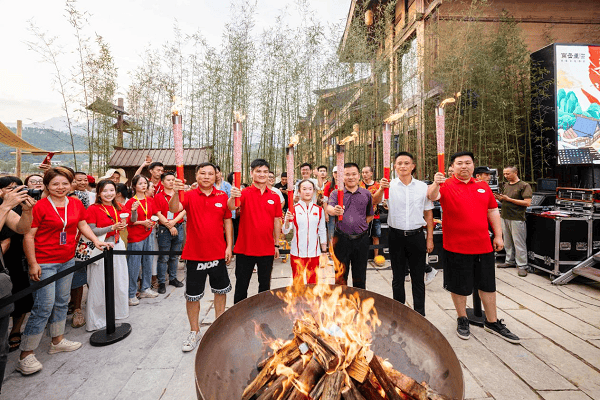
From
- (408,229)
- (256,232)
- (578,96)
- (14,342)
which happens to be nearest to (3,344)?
(14,342)

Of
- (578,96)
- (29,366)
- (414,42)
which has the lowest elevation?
(29,366)

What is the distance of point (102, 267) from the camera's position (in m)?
3.02

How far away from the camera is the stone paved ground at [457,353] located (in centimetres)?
203

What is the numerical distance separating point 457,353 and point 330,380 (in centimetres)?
178

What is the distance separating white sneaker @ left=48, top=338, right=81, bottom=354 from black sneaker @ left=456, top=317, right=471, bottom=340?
3.64 metres

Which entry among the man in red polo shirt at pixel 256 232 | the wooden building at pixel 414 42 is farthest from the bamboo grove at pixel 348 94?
the man in red polo shirt at pixel 256 232

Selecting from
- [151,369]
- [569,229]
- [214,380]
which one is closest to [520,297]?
[569,229]

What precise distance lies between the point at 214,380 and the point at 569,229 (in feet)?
17.9

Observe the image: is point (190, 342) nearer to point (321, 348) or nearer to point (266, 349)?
point (266, 349)

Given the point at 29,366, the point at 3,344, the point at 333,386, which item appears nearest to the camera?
the point at 333,386

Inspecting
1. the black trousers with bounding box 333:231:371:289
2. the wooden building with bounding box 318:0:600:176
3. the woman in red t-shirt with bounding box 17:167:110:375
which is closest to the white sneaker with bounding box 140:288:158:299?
the woman in red t-shirt with bounding box 17:167:110:375

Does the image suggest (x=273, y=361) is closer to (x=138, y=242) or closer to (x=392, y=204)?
(x=392, y=204)

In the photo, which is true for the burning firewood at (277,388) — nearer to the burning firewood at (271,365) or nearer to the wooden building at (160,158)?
the burning firewood at (271,365)

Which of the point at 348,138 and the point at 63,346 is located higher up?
the point at 348,138
